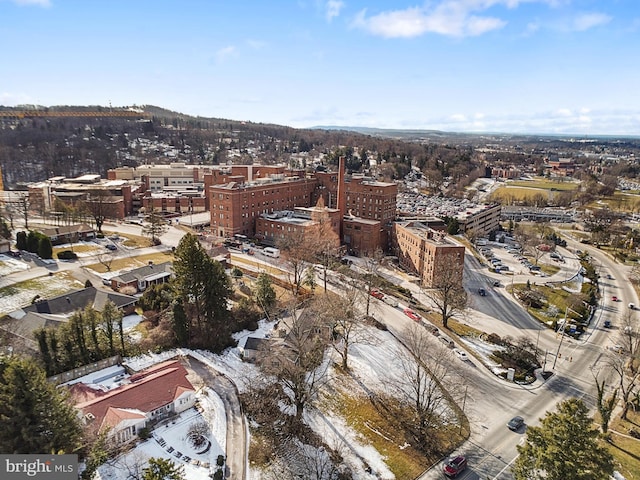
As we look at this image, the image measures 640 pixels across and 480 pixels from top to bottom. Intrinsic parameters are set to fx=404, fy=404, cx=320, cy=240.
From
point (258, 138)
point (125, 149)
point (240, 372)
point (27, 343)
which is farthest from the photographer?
point (258, 138)

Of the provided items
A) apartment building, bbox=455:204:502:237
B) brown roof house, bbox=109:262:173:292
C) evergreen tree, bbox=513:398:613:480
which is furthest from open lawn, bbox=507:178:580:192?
evergreen tree, bbox=513:398:613:480

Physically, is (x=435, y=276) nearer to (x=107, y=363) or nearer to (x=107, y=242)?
(x=107, y=363)

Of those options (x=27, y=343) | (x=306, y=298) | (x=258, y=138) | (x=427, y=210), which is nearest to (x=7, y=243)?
(x=27, y=343)

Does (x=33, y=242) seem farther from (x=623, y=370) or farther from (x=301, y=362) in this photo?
(x=623, y=370)

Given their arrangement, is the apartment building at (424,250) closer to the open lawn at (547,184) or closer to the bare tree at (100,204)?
the bare tree at (100,204)

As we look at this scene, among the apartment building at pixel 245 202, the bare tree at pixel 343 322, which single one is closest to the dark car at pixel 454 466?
the bare tree at pixel 343 322

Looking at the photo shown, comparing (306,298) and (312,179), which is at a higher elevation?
(312,179)

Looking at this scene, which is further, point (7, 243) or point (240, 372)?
point (7, 243)
